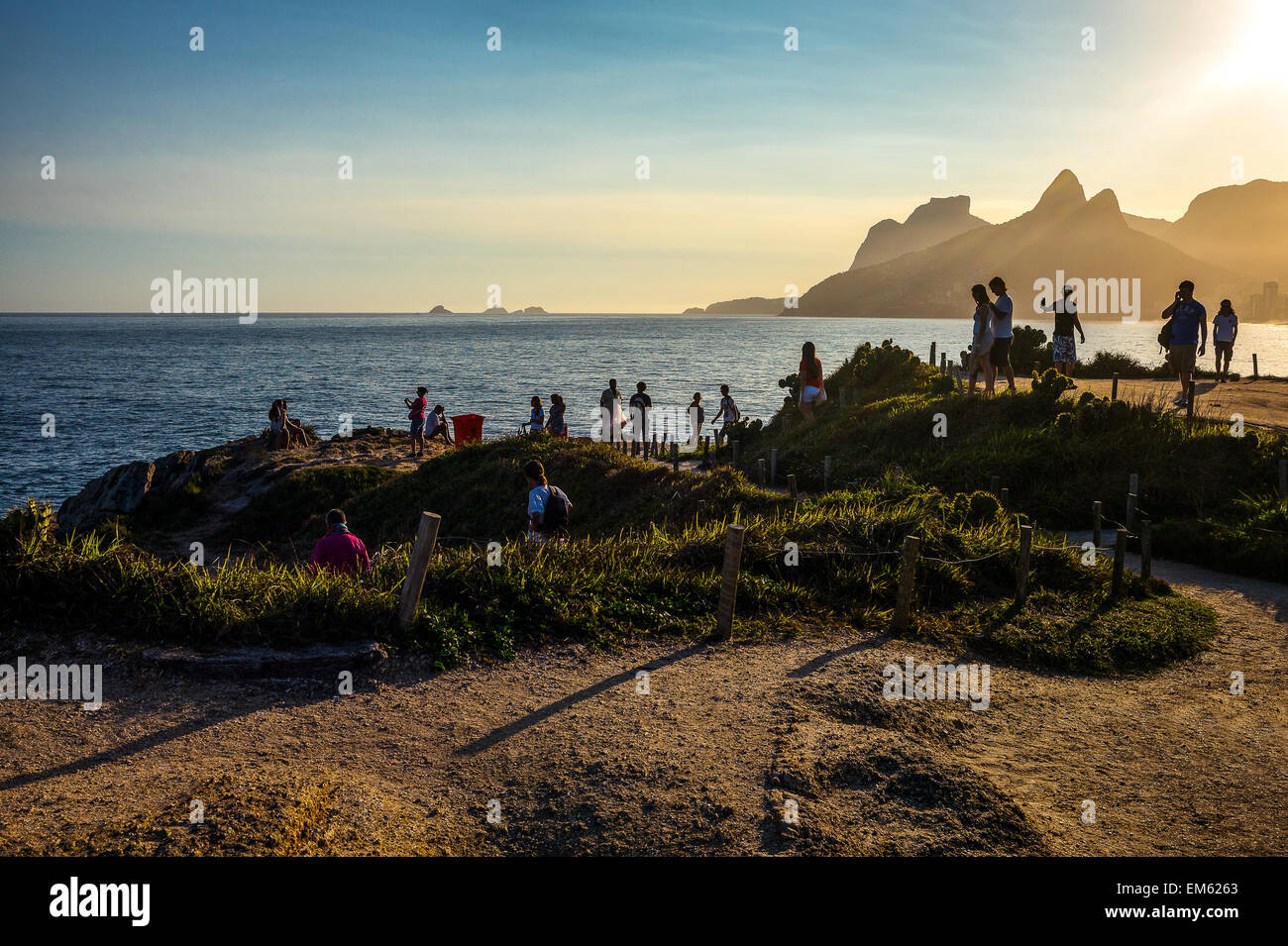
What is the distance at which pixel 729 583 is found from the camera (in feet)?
31.8

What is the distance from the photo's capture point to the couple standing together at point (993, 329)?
712 inches

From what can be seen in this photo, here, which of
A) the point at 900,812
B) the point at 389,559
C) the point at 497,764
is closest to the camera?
the point at 900,812

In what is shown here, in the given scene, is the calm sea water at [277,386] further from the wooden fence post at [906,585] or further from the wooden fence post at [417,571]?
the wooden fence post at [906,585]

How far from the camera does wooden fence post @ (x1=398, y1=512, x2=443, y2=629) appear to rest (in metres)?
8.64

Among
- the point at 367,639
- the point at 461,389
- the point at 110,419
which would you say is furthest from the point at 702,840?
the point at 461,389

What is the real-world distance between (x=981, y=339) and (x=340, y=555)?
588 inches

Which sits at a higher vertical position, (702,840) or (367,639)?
(367,639)

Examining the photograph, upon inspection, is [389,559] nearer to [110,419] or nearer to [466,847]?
[466,847]

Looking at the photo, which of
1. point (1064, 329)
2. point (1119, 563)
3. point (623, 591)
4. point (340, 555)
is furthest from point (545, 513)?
point (1064, 329)

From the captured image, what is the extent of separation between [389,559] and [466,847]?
4.95 m

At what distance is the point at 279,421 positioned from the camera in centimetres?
3152

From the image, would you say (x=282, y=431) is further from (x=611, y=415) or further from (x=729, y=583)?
(x=729, y=583)

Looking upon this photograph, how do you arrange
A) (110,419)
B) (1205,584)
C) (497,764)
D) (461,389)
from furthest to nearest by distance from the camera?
(461,389) → (110,419) → (1205,584) → (497,764)

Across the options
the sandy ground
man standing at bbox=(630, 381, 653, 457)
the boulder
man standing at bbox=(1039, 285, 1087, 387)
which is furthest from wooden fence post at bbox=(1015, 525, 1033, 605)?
the boulder
